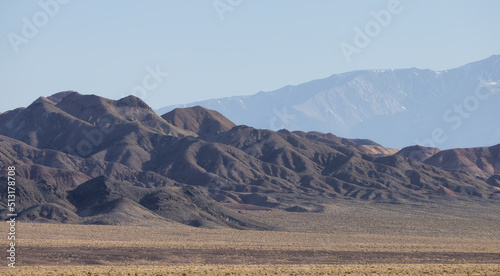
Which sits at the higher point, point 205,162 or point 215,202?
point 205,162

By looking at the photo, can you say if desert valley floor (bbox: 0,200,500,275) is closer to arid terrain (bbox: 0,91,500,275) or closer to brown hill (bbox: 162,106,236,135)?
arid terrain (bbox: 0,91,500,275)

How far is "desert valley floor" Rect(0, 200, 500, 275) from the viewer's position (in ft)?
144

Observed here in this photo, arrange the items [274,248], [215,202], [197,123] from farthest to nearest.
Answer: [197,123] → [215,202] → [274,248]

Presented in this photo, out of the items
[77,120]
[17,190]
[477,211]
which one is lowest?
[477,211]

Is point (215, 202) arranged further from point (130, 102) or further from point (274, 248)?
point (130, 102)

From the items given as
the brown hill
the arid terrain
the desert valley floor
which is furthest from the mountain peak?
the desert valley floor

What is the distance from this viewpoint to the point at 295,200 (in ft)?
435

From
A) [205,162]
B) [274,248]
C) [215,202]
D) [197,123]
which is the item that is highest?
[197,123]

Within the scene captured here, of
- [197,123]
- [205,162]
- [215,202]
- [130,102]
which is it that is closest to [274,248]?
[215,202]

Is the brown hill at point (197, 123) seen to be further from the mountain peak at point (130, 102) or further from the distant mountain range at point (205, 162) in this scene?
the mountain peak at point (130, 102)

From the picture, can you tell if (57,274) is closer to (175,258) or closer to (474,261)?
(175,258)

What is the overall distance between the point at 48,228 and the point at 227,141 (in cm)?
10106

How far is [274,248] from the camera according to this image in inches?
2464

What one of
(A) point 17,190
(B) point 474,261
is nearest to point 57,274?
(B) point 474,261
